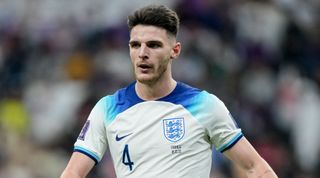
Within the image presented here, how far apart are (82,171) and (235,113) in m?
7.95

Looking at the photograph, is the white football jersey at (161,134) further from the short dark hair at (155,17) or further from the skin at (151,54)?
the short dark hair at (155,17)

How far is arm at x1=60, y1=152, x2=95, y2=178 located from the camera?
27.2 feet

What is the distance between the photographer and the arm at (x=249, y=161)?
8.34m

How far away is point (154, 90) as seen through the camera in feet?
28.0

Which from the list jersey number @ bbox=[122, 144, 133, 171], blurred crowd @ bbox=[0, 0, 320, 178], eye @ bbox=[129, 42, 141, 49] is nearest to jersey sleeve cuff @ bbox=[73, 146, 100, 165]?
jersey number @ bbox=[122, 144, 133, 171]

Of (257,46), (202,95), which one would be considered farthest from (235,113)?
(202,95)

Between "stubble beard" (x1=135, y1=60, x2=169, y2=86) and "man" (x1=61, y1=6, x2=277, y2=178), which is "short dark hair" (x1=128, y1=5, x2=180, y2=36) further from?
"stubble beard" (x1=135, y1=60, x2=169, y2=86)

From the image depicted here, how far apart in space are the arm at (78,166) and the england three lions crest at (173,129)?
60cm

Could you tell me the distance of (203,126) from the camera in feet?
27.6

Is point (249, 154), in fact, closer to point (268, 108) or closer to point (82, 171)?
point (82, 171)

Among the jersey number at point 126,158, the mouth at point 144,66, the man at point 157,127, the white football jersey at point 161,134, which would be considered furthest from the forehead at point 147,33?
the jersey number at point 126,158

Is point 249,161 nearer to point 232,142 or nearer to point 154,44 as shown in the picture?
point 232,142

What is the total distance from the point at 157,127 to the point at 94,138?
48 centimetres

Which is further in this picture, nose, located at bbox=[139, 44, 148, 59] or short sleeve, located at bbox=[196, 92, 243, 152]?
short sleeve, located at bbox=[196, 92, 243, 152]
